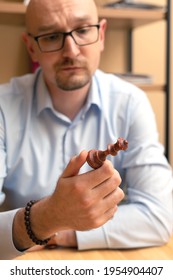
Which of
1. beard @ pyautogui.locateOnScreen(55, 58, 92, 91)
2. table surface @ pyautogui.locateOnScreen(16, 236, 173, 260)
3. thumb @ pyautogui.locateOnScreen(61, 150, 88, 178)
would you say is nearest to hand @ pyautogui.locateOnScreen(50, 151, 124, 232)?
thumb @ pyautogui.locateOnScreen(61, 150, 88, 178)

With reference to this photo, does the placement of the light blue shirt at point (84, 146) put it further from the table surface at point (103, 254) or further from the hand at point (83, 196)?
the hand at point (83, 196)

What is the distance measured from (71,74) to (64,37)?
10 cm

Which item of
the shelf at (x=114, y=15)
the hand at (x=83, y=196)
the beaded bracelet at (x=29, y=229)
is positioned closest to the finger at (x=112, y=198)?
the hand at (x=83, y=196)

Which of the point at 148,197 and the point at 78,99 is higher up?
the point at 78,99

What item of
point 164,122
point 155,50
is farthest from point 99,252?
point 155,50

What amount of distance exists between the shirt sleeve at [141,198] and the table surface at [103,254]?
15mm

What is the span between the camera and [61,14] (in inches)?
41.8

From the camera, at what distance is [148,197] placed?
3.46 feet

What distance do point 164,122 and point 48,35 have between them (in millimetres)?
1027

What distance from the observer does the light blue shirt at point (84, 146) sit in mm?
1054

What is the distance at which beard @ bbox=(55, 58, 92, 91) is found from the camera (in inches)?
42.1

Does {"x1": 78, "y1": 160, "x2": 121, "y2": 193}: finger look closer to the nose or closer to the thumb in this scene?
the thumb

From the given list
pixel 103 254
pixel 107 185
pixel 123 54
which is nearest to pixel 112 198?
pixel 107 185

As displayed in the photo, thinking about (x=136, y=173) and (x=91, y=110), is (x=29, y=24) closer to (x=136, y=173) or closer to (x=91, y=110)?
(x=91, y=110)
